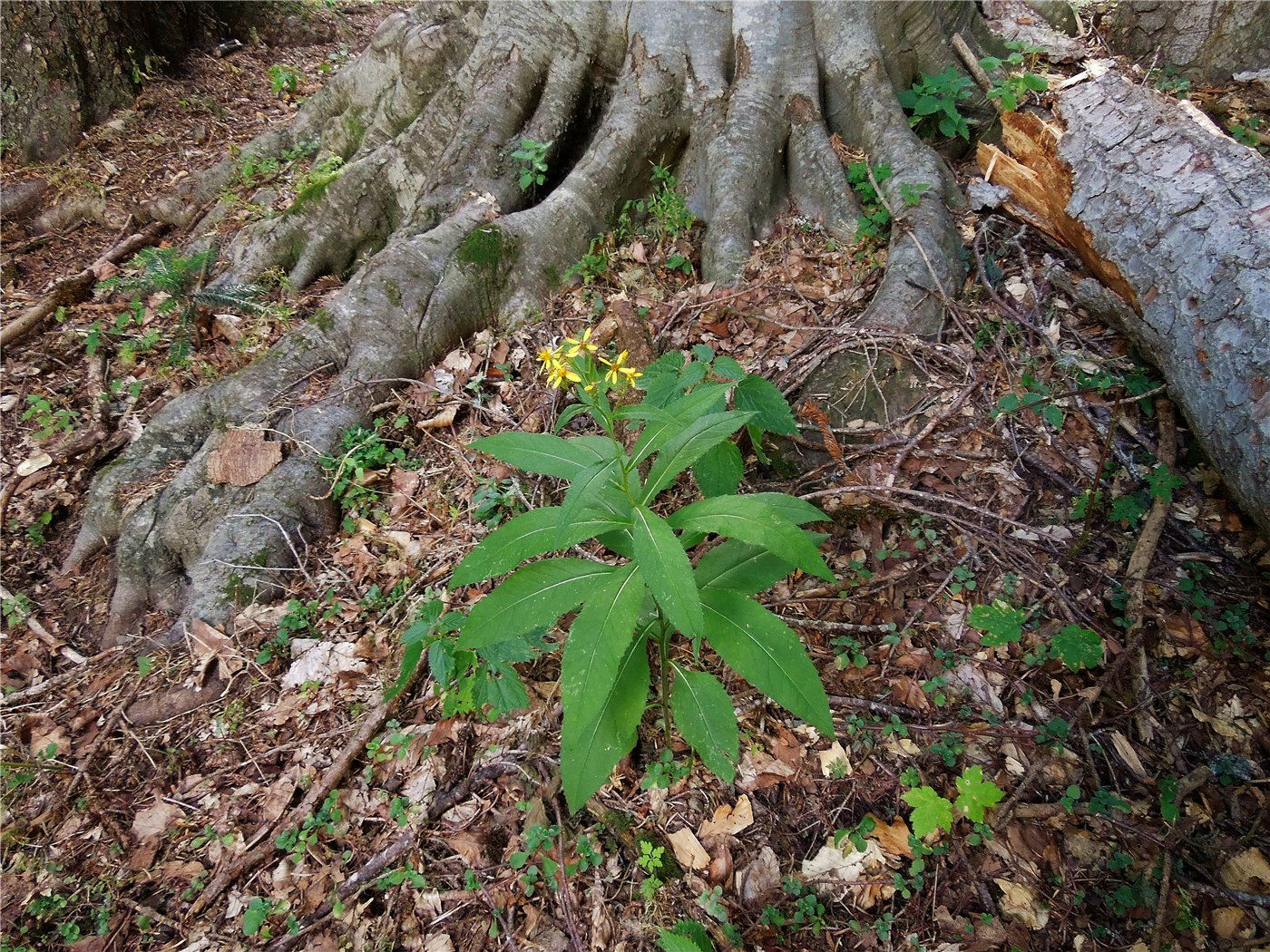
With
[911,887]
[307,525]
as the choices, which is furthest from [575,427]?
[911,887]

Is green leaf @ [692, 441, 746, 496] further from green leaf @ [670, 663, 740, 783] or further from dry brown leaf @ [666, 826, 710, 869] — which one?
dry brown leaf @ [666, 826, 710, 869]

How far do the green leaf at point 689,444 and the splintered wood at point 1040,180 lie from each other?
8.13 feet

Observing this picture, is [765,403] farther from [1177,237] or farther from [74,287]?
[74,287]

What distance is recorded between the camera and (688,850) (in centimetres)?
213

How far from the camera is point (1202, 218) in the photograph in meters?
2.64

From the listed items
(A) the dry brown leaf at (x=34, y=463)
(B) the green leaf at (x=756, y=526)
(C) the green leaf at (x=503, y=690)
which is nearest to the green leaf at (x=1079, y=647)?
(B) the green leaf at (x=756, y=526)

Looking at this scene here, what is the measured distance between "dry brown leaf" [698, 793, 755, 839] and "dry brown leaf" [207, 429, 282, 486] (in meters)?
2.82

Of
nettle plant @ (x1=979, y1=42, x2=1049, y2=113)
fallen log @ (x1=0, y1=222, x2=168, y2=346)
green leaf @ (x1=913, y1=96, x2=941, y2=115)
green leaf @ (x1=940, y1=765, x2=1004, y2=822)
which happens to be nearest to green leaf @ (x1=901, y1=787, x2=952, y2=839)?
green leaf @ (x1=940, y1=765, x2=1004, y2=822)

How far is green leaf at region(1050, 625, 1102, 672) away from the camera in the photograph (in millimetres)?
2217

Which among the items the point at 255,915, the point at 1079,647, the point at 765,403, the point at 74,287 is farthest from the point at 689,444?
the point at 74,287

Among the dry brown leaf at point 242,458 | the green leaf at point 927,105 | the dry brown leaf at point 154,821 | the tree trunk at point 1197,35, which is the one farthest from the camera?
the tree trunk at point 1197,35

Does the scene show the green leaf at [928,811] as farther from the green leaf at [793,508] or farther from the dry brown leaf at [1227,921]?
the green leaf at [793,508]

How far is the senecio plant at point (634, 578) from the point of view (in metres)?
1.66

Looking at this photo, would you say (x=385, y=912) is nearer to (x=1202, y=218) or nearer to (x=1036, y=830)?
(x=1036, y=830)
